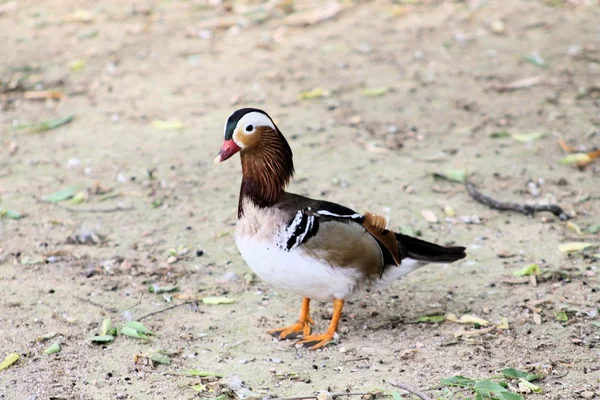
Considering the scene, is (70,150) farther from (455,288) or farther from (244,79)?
(455,288)

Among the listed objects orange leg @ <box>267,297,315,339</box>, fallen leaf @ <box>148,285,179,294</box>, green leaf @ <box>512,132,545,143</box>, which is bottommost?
green leaf @ <box>512,132,545,143</box>

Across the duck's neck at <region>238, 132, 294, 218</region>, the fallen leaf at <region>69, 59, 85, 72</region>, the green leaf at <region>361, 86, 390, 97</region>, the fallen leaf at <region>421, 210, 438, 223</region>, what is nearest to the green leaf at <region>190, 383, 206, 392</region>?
the duck's neck at <region>238, 132, 294, 218</region>

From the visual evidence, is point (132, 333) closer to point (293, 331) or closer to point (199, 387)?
point (199, 387)

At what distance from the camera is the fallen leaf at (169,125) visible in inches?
292

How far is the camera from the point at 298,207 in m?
4.45

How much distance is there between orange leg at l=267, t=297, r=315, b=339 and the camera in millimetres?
4566

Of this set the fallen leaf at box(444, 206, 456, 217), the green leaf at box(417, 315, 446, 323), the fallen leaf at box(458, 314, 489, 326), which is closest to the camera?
the fallen leaf at box(458, 314, 489, 326)

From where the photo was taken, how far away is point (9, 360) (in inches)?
161

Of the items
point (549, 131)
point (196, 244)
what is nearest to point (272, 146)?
point (196, 244)

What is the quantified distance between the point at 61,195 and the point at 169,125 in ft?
4.79

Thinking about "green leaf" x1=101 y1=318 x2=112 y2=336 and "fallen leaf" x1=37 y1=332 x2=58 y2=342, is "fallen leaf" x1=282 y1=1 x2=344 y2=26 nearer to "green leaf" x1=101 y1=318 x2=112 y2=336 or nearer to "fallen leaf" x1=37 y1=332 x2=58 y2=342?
"green leaf" x1=101 y1=318 x2=112 y2=336

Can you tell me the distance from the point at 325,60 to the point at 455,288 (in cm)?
420

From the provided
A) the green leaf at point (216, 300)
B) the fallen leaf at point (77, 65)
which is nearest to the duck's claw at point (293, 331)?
the green leaf at point (216, 300)

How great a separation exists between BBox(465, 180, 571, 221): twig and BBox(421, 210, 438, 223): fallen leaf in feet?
1.39
